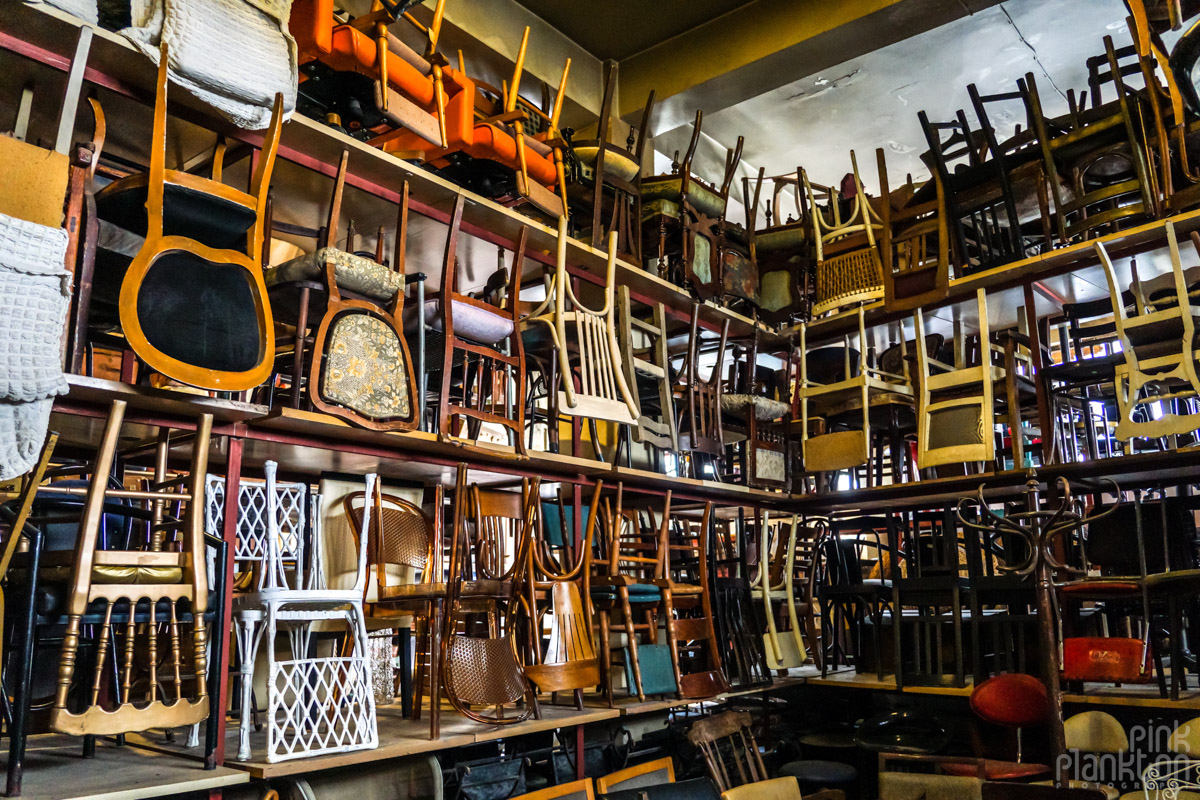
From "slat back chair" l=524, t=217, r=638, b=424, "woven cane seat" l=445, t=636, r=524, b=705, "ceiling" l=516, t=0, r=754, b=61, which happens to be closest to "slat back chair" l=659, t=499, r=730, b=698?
"slat back chair" l=524, t=217, r=638, b=424

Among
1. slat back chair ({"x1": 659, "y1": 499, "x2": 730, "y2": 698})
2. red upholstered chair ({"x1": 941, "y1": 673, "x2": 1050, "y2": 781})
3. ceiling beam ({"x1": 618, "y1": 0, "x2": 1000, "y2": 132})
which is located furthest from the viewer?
ceiling beam ({"x1": 618, "y1": 0, "x2": 1000, "y2": 132})

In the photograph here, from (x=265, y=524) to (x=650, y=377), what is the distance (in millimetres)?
2606

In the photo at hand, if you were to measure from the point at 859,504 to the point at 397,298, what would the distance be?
3998 millimetres

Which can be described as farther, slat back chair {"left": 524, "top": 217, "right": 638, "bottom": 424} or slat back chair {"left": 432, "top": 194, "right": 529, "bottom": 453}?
slat back chair {"left": 524, "top": 217, "right": 638, "bottom": 424}

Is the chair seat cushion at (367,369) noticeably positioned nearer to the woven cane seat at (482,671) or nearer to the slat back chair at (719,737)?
the woven cane seat at (482,671)

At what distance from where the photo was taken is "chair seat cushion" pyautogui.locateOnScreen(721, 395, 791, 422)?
20.1 ft

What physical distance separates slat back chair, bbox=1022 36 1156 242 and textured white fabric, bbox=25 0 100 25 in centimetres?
487

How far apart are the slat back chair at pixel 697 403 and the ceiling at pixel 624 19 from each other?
3019mm

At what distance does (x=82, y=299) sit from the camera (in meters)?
2.88

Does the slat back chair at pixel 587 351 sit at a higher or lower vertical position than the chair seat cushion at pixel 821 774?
higher

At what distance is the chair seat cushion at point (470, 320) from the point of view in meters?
4.34

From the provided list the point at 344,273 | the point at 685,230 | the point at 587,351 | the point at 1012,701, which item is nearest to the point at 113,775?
the point at 344,273

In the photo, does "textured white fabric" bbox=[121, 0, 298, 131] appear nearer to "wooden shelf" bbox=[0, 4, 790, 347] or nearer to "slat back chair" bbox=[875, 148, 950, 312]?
"wooden shelf" bbox=[0, 4, 790, 347]

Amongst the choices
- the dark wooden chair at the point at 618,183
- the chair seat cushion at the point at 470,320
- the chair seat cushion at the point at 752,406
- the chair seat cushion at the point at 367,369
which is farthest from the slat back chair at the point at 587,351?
the chair seat cushion at the point at 752,406
